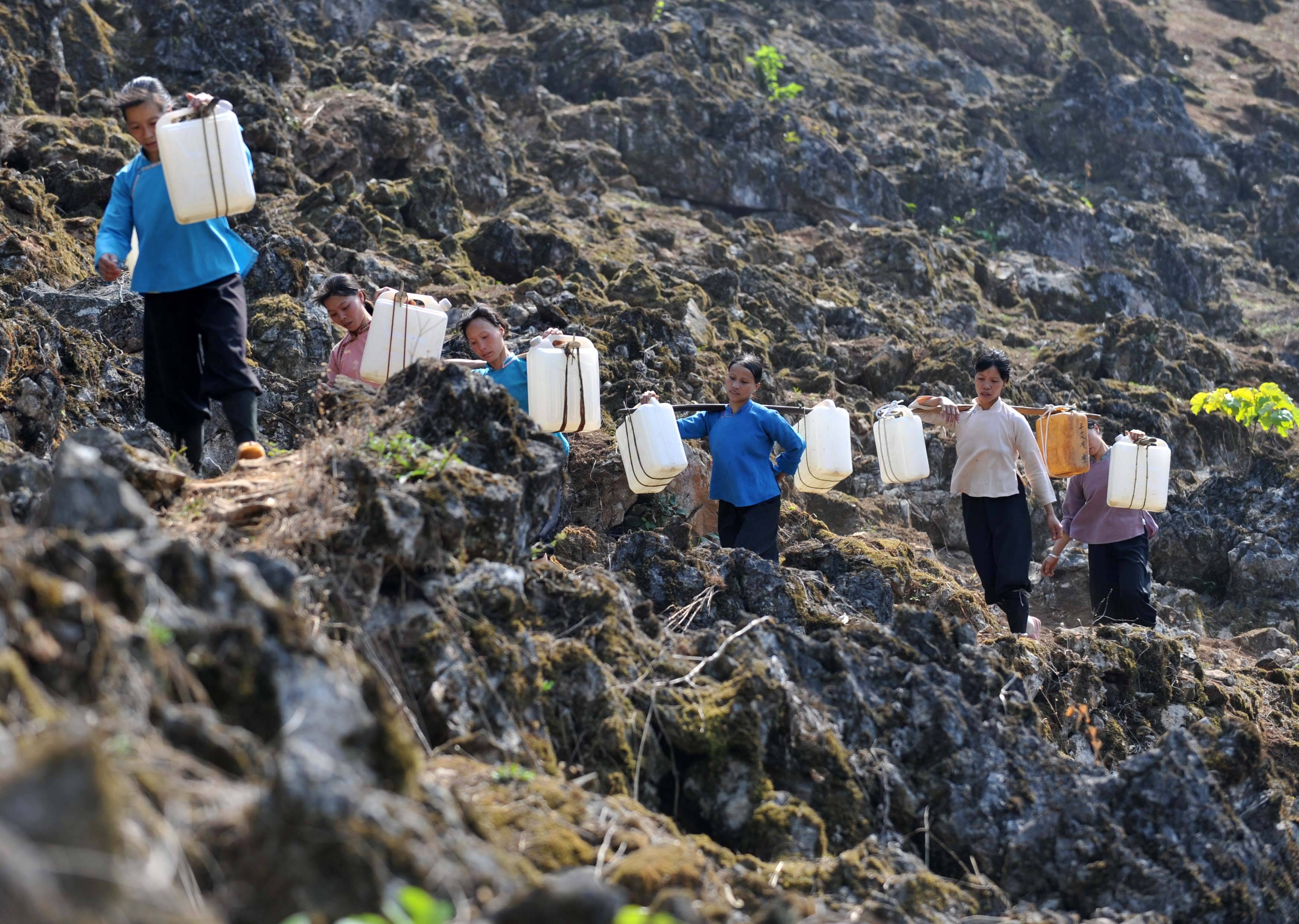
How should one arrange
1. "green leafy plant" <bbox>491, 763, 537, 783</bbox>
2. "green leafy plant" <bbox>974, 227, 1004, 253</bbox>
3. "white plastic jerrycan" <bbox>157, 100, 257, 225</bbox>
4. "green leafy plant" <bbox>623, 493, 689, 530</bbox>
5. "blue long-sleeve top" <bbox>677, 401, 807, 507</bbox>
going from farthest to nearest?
"green leafy plant" <bbox>974, 227, 1004, 253</bbox> < "green leafy plant" <bbox>623, 493, 689, 530</bbox> < "blue long-sleeve top" <bbox>677, 401, 807, 507</bbox> < "white plastic jerrycan" <bbox>157, 100, 257, 225</bbox> < "green leafy plant" <bbox>491, 763, 537, 783</bbox>

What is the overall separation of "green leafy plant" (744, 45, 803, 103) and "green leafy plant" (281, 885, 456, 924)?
77.5ft

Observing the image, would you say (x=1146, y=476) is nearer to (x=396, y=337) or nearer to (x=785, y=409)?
(x=785, y=409)

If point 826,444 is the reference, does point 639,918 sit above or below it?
above

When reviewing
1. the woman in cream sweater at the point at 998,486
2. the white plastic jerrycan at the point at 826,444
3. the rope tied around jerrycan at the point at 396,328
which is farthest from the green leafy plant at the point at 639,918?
the white plastic jerrycan at the point at 826,444

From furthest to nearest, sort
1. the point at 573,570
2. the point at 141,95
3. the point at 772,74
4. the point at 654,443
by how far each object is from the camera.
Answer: the point at 772,74 < the point at 654,443 < the point at 573,570 < the point at 141,95

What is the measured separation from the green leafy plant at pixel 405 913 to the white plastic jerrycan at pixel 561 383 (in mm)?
4549

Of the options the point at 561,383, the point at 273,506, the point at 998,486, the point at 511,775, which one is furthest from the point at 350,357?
the point at 998,486

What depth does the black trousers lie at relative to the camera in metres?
5.77

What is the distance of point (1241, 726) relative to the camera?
6.33 metres

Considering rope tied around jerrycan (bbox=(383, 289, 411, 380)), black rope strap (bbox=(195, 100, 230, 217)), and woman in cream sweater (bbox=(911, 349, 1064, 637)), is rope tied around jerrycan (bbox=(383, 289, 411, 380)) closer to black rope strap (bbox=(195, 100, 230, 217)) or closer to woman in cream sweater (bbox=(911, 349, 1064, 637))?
black rope strap (bbox=(195, 100, 230, 217))

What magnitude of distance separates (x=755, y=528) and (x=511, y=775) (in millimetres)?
3890

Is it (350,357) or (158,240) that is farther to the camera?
(350,357)

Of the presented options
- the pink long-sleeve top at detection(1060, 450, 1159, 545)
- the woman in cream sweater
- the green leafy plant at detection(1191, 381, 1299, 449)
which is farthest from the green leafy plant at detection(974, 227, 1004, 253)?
the woman in cream sweater

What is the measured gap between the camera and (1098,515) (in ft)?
28.6
